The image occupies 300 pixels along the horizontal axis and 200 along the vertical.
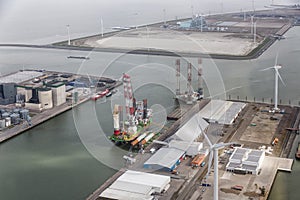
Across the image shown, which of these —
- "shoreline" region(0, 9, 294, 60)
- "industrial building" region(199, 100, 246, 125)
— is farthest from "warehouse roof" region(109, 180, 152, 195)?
"shoreline" region(0, 9, 294, 60)

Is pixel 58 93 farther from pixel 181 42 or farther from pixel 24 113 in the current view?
pixel 181 42

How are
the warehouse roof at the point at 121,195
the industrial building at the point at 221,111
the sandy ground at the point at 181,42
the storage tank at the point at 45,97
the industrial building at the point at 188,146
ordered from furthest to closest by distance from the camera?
1. the sandy ground at the point at 181,42
2. the storage tank at the point at 45,97
3. the industrial building at the point at 221,111
4. the industrial building at the point at 188,146
5. the warehouse roof at the point at 121,195

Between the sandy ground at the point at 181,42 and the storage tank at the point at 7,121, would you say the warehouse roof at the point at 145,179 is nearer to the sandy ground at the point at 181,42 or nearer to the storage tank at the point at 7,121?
the storage tank at the point at 7,121

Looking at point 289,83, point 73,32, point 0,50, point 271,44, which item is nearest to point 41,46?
point 0,50

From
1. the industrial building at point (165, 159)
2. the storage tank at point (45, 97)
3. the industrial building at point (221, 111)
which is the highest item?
the storage tank at point (45, 97)

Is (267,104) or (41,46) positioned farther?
(41,46)

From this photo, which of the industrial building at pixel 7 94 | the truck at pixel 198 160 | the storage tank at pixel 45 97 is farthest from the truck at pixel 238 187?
the industrial building at pixel 7 94

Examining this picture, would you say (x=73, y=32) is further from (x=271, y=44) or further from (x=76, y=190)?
(x=76, y=190)
